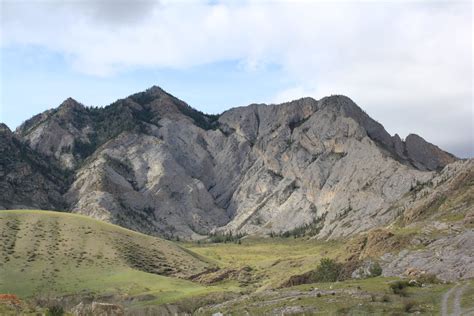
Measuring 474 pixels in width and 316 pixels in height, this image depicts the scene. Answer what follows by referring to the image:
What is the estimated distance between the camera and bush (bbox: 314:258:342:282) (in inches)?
3560

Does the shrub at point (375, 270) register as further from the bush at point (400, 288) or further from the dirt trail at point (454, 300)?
the dirt trail at point (454, 300)

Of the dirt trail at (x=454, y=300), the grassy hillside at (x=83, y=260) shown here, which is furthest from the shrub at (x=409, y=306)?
the grassy hillside at (x=83, y=260)

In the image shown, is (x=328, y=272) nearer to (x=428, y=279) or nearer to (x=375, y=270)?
(x=375, y=270)

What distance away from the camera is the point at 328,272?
302ft

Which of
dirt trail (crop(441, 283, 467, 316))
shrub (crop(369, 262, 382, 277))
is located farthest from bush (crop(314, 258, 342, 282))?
dirt trail (crop(441, 283, 467, 316))

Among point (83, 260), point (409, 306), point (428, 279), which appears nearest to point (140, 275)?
point (83, 260)

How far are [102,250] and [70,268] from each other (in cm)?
1701

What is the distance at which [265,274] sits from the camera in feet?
491

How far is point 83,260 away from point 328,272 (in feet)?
212

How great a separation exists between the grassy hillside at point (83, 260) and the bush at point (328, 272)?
25147mm

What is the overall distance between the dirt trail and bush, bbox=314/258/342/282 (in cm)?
3666

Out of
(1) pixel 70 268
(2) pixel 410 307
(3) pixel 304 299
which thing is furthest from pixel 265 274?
(2) pixel 410 307

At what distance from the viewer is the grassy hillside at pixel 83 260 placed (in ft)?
353

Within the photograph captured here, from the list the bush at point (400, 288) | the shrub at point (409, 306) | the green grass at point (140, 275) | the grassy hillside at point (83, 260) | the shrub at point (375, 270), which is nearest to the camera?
the shrub at point (409, 306)
